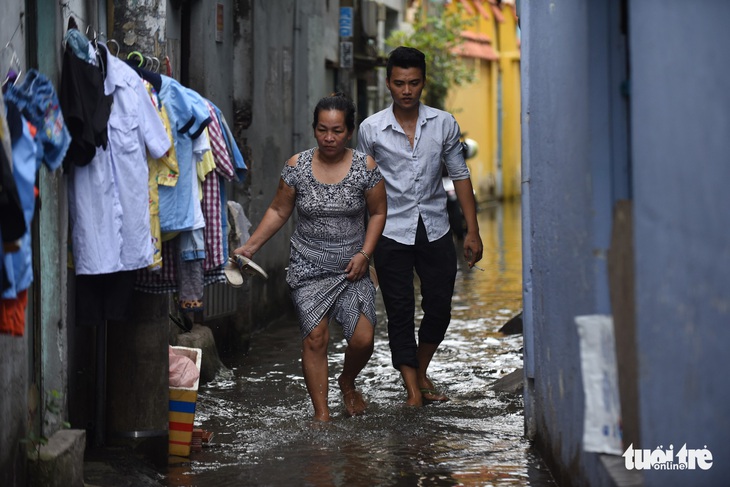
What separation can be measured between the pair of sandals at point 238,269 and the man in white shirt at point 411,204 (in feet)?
3.46

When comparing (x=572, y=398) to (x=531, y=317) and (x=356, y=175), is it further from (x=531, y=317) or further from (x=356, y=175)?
(x=356, y=175)

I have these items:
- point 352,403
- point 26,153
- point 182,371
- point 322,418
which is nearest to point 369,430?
point 322,418

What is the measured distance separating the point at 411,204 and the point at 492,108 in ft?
103

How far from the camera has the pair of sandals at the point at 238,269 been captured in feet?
22.5

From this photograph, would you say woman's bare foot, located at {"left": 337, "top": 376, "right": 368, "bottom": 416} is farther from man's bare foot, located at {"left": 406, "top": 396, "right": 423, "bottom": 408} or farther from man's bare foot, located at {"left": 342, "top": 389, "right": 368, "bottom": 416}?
man's bare foot, located at {"left": 406, "top": 396, "right": 423, "bottom": 408}

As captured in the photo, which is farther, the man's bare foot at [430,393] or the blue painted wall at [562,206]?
the man's bare foot at [430,393]

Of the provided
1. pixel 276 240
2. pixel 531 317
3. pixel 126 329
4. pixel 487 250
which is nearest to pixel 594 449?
pixel 531 317

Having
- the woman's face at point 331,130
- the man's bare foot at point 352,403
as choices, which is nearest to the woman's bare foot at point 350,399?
the man's bare foot at point 352,403

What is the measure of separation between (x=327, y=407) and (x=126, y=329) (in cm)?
144

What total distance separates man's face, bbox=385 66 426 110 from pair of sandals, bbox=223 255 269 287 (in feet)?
4.78

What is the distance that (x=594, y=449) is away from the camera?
4562mm

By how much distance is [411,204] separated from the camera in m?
7.76

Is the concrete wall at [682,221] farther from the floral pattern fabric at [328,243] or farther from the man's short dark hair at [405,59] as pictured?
the man's short dark hair at [405,59]

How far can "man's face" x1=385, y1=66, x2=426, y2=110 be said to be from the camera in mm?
7766
